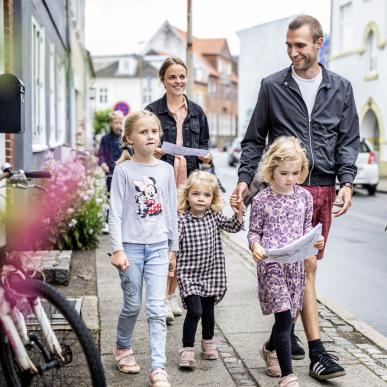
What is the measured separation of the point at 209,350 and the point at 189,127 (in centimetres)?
178

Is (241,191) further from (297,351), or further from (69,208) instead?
(69,208)

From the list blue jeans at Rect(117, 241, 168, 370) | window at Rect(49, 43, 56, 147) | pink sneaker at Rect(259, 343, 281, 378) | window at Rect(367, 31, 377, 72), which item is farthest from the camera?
window at Rect(367, 31, 377, 72)

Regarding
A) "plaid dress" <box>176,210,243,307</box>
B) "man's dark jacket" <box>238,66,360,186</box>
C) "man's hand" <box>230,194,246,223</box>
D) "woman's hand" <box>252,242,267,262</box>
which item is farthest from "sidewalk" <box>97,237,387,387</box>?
"man's dark jacket" <box>238,66,360,186</box>

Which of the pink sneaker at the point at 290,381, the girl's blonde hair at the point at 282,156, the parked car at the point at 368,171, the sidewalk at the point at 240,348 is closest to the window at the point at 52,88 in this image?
the sidewalk at the point at 240,348

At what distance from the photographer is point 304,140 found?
16.1 feet

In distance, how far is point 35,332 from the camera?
355 centimetres

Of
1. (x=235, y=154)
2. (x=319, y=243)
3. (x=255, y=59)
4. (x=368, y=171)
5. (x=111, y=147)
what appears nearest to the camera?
(x=319, y=243)

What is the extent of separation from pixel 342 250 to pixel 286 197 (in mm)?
6464

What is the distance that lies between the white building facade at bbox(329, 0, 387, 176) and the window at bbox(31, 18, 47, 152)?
17.7 m

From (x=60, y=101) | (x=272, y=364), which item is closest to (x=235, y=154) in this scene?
(x=60, y=101)

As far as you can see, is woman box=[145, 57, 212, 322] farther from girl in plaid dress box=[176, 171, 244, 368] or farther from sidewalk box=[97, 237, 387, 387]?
girl in plaid dress box=[176, 171, 244, 368]

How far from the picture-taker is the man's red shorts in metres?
4.93

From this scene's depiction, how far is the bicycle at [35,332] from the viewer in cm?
348

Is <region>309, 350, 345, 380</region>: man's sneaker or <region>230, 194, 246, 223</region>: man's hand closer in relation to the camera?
<region>309, 350, 345, 380</region>: man's sneaker
